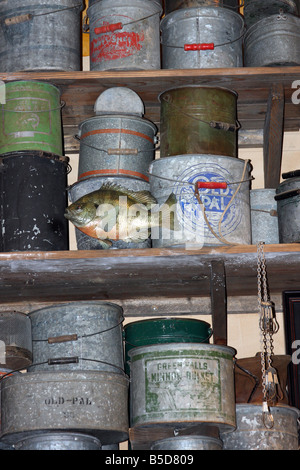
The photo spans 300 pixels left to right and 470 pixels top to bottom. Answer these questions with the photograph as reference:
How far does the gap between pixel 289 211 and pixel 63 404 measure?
4.51 ft

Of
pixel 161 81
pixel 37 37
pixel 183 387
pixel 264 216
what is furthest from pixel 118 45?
pixel 183 387

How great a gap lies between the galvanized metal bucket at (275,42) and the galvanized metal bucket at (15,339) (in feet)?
5.59

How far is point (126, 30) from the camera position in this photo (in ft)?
13.9

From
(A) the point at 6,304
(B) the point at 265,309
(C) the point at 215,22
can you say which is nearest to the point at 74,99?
(C) the point at 215,22

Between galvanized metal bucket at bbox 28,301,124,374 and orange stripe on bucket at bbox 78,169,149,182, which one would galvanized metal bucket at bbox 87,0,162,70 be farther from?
galvanized metal bucket at bbox 28,301,124,374

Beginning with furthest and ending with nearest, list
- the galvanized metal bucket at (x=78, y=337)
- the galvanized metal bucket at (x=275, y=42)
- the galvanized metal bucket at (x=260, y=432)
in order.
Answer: the galvanized metal bucket at (x=275, y=42)
the galvanized metal bucket at (x=78, y=337)
the galvanized metal bucket at (x=260, y=432)

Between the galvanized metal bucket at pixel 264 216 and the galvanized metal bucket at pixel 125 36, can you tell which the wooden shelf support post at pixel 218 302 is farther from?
the galvanized metal bucket at pixel 125 36


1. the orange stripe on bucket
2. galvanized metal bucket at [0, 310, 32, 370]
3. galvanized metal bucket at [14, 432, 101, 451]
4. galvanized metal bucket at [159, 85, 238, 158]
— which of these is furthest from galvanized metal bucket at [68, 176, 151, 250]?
galvanized metal bucket at [14, 432, 101, 451]

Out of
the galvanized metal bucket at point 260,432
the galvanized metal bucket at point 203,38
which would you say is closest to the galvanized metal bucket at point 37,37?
the galvanized metal bucket at point 203,38

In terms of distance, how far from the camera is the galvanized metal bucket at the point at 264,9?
4.46 m

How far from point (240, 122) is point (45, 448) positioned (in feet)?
6.71

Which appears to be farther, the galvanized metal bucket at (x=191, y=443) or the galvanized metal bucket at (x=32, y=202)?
the galvanized metal bucket at (x=32, y=202)

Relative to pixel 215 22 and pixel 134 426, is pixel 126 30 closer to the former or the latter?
pixel 215 22

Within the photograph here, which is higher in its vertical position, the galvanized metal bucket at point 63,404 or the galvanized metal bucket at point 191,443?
the galvanized metal bucket at point 63,404
